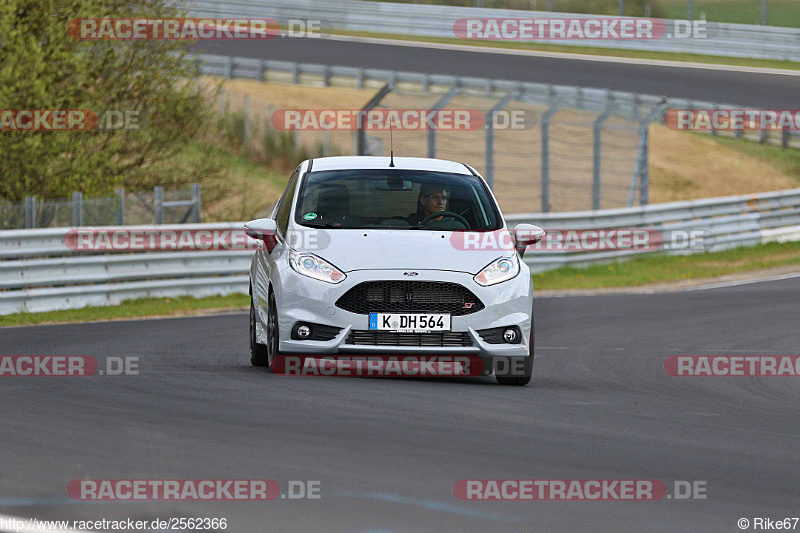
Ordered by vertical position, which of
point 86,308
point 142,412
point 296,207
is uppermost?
point 296,207

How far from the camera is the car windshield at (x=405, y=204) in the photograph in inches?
432

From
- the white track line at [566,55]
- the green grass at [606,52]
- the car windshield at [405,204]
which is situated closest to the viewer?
the car windshield at [405,204]

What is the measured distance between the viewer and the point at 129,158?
943 inches

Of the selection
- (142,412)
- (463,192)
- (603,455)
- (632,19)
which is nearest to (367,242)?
(463,192)

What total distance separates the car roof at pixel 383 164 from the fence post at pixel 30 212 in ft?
23.9

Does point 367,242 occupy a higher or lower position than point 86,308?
higher

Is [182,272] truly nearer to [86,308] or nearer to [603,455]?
[86,308]

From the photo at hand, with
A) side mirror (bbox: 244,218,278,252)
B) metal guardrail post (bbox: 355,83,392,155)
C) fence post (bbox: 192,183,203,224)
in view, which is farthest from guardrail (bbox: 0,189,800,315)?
side mirror (bbox: 244,218,278,252)

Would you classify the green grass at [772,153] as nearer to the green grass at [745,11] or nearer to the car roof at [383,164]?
the green grass at [745,11]

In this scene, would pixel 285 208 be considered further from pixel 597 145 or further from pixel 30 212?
pixel 597 145

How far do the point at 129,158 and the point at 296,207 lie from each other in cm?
1340

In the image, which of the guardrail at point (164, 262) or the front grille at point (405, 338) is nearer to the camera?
the front grille at point (405, 338)

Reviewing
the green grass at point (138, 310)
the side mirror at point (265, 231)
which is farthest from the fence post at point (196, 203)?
the side mirror at point (265, 231)

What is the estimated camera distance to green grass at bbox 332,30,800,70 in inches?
1637
